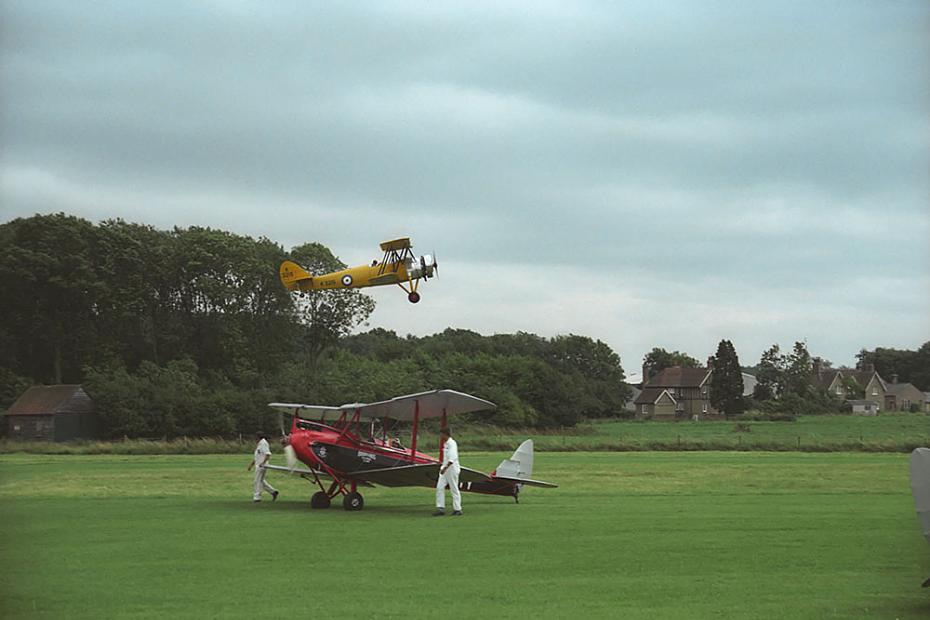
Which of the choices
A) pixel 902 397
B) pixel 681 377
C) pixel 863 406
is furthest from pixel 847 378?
pixel 681 377

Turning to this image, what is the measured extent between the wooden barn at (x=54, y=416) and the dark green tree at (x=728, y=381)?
64.0 metres

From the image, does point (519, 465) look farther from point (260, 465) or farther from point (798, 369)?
point (798, 369)

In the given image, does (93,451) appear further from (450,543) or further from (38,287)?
(450,543)

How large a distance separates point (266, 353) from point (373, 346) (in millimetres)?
33755

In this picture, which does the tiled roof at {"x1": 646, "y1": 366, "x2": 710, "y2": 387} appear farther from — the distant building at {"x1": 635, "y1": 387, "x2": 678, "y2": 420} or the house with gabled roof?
the distant building at {"x1": 635, "y1": 387, "x2": 678, "y2": 420}

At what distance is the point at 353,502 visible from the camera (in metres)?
21.7

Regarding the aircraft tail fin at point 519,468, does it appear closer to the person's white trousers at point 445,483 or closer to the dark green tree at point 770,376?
the person's white trousers at point 445,483

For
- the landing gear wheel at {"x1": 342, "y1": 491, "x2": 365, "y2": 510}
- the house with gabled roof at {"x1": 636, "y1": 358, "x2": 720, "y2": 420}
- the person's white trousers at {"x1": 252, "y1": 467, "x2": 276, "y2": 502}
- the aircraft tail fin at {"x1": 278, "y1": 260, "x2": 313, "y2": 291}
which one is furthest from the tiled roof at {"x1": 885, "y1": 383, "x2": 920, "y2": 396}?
the landing gear wheel at {"x1": 342, "y1": 491, "x2": 365, "y2": 510}

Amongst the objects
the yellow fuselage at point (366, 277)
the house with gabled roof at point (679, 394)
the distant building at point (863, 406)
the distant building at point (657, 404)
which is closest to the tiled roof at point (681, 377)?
the house with gabled roof at point (679, 394)

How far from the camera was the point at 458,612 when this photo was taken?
34.8ft

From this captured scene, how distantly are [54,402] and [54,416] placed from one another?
0.99m

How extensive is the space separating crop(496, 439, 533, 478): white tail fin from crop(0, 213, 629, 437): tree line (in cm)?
3569

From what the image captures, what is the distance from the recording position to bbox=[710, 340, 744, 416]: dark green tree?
105 meters

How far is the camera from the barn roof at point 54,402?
59.1 metres
